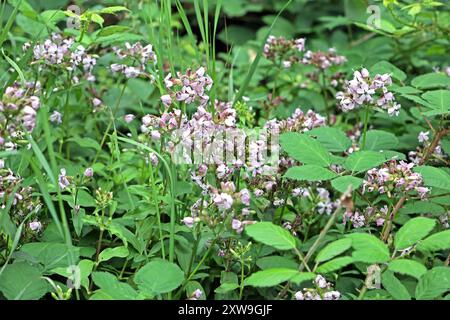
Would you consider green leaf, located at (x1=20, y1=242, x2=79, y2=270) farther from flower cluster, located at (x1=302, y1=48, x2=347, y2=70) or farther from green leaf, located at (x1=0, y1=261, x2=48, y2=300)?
flower cluster, located at (x1=302, y1=48, x2=347, y2=70)

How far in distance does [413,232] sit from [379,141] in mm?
627

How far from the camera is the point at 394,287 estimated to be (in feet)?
5.83

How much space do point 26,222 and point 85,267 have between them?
29 centimetres

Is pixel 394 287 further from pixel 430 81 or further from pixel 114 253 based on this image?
pixel 430 81

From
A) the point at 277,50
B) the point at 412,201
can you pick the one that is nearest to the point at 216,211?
the point at 412,201

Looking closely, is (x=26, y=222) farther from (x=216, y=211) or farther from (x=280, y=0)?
(x=280, y=0)

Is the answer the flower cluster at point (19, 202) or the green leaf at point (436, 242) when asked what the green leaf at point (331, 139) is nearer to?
the green leaf at point (436, 242)

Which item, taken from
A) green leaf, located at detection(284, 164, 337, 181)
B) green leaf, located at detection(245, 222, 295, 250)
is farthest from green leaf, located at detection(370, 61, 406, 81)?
green leaf, located at detection(245, 222, 295, 250)

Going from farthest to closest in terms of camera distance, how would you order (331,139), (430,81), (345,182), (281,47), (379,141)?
1. (281,47)
2. (430,81)
3. (379,141)
4. (331,139)
5. (345,182)

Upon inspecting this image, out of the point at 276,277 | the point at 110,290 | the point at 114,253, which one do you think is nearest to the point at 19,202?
the point at 114,253

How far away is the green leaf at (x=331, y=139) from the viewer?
83.9 inches

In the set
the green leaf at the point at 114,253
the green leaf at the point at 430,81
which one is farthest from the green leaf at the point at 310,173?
the green leaf at the point at 430,81

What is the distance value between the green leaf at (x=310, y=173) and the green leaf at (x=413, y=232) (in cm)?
26

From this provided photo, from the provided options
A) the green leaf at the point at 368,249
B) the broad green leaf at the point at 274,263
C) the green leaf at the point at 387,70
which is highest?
the green leaf at the point at 387,70
